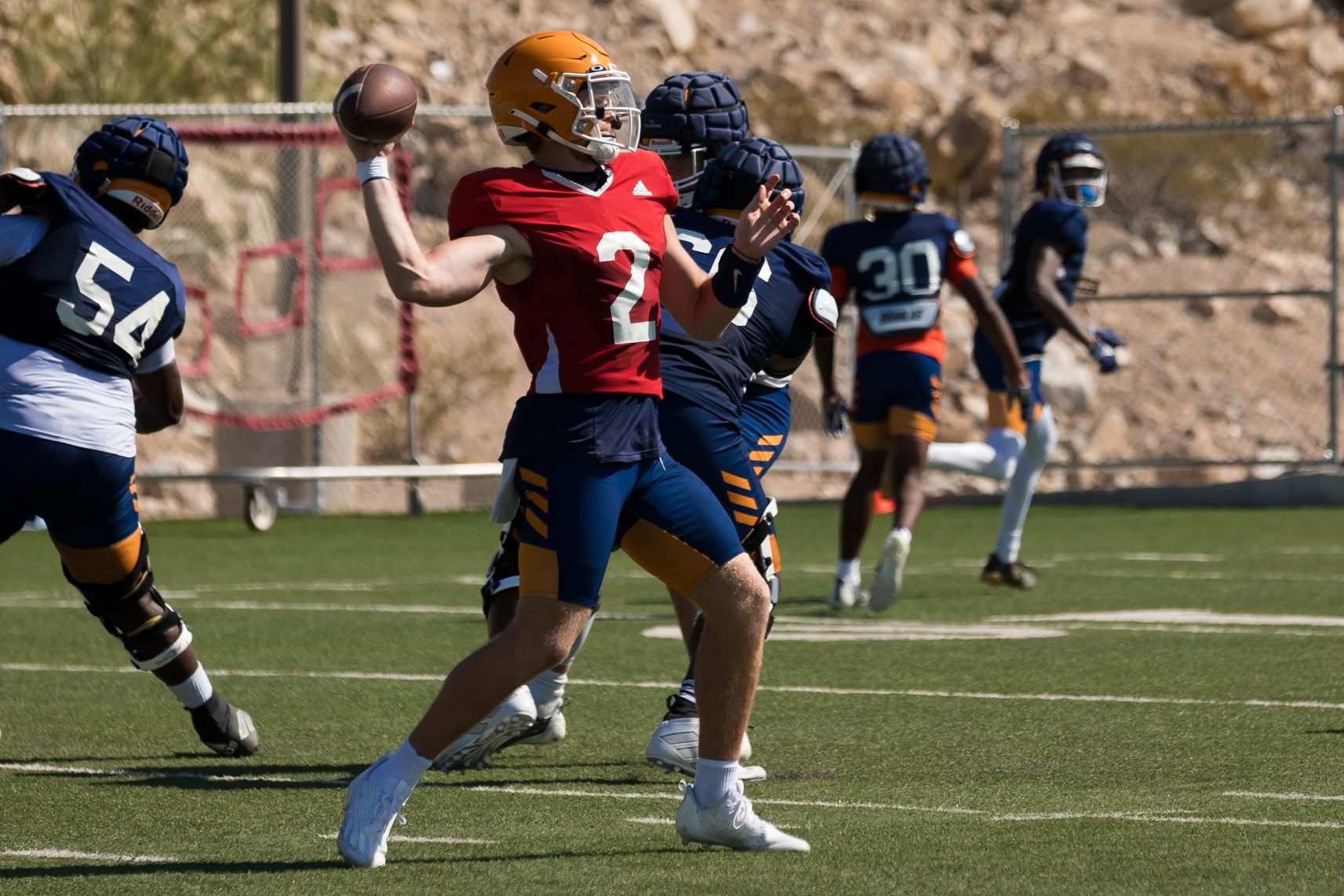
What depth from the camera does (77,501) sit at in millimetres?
6145

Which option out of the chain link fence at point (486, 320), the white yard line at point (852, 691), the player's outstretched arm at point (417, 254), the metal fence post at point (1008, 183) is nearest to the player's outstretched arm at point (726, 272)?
the player's outstretched arm at point (417, 254)

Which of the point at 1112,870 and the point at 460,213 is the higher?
the point at 460,213

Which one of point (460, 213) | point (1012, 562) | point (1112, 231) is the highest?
point (460, 213)

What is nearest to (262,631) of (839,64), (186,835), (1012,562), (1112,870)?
(1012,562)

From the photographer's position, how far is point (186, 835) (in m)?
5.28

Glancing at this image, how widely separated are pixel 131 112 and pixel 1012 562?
7.46 m

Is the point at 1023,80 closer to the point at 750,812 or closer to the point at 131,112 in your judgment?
the point at 131,112

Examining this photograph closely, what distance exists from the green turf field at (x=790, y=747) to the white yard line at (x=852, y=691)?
25 mm

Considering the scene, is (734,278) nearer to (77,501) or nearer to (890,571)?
(77,501)

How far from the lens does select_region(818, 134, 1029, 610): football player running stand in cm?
1055

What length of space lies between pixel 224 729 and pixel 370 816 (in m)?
1.80

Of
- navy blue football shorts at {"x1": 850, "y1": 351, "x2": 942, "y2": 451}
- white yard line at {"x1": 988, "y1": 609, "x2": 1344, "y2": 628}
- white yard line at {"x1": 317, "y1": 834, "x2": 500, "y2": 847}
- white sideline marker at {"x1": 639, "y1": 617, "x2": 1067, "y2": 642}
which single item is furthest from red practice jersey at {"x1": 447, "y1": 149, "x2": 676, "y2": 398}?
navy blue football shorts at {"x1": 850, "y1": 351, "x2": 942, "y2": 451}

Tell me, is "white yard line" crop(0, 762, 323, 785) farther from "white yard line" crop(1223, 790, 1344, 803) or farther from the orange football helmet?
"white yard line" crop(1223, 790, 1344, 803)

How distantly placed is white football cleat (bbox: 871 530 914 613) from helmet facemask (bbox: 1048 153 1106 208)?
2681 millimetres
